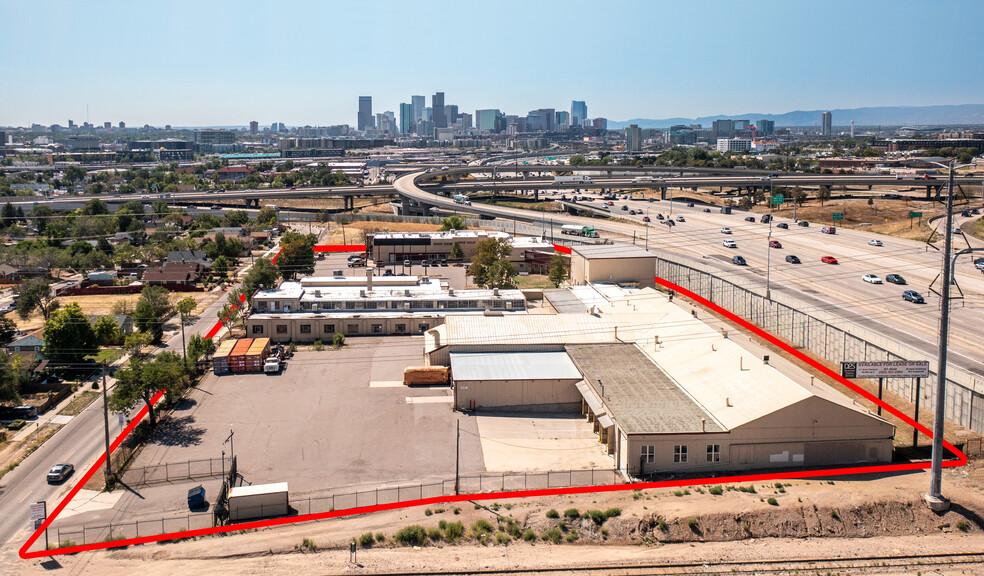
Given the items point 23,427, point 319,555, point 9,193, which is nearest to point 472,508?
point 319,555

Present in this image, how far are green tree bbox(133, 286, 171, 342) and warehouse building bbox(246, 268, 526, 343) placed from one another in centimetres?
417

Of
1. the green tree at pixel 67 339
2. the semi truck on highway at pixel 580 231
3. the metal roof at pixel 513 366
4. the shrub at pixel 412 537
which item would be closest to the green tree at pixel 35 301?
the green tree at pixel 67 339

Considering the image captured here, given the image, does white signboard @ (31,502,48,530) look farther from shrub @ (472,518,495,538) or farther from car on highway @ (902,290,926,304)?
car on highway @ (902,290,926,304)

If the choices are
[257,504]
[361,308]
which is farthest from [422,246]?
[257,504]

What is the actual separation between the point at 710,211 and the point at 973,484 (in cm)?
6375

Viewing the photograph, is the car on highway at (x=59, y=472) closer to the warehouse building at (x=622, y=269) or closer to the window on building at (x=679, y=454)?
the window on building at (x=679, y=454)

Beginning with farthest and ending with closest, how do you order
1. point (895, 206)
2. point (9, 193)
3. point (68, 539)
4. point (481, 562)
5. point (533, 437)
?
1. point (9, 193)
2. point (895, 206)
3. point (533, 437)
4. point (68, 539)
5. point (481, 562)

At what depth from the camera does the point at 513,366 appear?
25.0 m

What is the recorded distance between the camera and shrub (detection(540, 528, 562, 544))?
597 inches

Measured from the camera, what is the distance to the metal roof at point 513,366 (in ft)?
77.9

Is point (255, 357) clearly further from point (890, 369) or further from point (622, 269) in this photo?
point (890, 369)

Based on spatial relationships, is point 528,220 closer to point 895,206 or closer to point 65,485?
point 895,206

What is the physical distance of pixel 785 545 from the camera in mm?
15102

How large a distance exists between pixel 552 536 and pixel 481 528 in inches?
57.5
